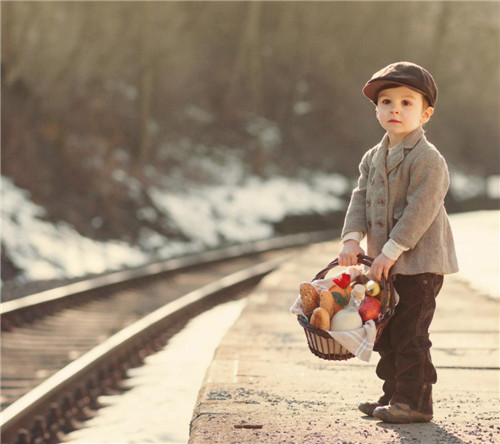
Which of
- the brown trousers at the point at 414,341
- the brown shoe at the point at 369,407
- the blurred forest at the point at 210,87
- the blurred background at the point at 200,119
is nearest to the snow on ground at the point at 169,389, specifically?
the brown shoe at the point at 369,407

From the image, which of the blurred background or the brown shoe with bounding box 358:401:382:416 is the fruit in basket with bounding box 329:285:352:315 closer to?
the brown shoe with bounding box 358:401:382:416

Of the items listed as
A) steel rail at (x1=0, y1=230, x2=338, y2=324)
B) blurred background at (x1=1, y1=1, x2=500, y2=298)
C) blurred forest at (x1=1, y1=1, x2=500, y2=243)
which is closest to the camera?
steel rail at (x1=0, y1=230, x2=338, y2=324)

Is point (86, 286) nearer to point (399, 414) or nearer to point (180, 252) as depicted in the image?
point (399, 414)

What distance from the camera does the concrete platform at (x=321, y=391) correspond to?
10.6 feet

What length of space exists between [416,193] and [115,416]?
2.77 metres

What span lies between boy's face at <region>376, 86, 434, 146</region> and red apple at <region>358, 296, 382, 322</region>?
765 millimetres

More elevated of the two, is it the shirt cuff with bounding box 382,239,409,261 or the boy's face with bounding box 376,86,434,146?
the boy's face with bounding box 376,86,434,146

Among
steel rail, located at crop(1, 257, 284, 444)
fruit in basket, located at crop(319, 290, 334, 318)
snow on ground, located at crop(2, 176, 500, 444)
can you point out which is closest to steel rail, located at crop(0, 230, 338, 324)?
steel rail, located at crop(1, 257, 284, 444)

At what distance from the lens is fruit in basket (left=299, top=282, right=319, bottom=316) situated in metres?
3.38

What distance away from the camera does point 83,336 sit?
7809mm

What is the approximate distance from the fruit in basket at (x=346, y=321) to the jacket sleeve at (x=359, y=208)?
0.45 meters

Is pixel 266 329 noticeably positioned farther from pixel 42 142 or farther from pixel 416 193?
pixel 42 142

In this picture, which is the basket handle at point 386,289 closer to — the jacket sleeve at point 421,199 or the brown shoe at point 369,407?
the jacket sleeve at point 421,199

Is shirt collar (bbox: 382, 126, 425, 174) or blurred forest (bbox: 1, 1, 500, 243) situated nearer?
shirt collar (bbox: 382, 126, 425, 174)
